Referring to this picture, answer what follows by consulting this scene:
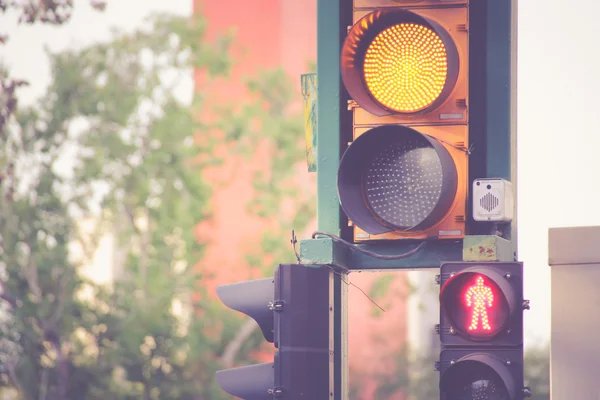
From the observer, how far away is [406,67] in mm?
5145

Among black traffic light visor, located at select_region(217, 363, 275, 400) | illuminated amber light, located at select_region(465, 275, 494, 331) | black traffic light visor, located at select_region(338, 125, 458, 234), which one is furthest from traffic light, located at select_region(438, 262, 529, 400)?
black traffic light visor, located at select_region(217, 363, 275, 400)

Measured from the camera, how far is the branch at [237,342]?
27.6m

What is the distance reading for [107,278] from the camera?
32.5 metres

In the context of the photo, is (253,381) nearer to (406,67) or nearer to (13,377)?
(406,67)

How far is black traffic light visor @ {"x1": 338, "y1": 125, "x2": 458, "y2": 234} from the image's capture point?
505 cm

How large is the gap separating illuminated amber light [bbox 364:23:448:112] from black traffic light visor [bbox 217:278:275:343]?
944 millimetres

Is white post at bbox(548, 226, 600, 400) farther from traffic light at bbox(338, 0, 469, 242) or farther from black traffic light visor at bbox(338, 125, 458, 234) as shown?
black traffic light visor at bbox(338, 125, 458, 234)

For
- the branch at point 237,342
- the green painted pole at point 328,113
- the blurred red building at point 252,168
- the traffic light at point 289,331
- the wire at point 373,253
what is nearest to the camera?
the traffic light at point 289,331

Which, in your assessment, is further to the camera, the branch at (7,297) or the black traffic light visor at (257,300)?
the branch at (7,297)

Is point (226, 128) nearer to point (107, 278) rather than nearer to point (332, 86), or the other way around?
point (107, 278)

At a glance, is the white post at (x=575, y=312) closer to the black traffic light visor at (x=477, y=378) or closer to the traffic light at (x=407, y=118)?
the traffic light at (x=407, y=118)

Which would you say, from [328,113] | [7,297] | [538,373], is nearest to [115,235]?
[7,297]

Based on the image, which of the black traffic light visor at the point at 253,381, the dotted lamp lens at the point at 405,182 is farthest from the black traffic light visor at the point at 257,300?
the dotted lamp lens at the point at 405,182

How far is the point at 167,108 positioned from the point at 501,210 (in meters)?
23.0
